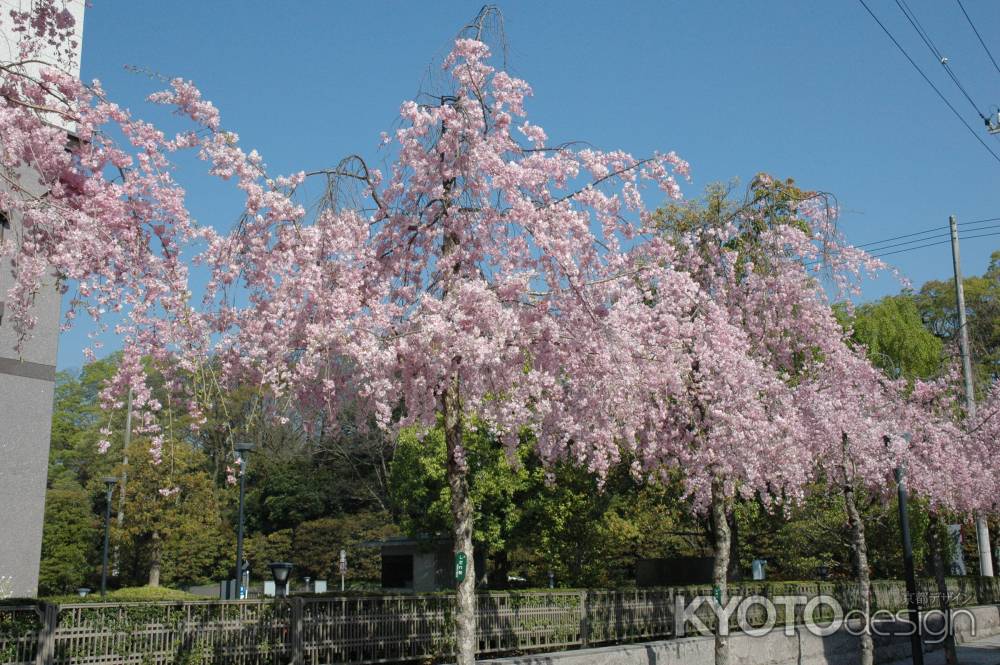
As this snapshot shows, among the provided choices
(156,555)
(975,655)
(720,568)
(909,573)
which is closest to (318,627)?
(720,568)

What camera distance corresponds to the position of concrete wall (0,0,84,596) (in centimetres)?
1992

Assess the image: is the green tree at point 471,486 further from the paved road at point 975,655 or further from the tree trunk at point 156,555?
the tree trunk at point 156,555

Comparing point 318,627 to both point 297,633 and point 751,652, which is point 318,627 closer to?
point 297,633

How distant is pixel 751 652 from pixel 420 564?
1886 centimetres

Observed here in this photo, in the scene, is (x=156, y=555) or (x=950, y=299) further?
(x=950, y=299)

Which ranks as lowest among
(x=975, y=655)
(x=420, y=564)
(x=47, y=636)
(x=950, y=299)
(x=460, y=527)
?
(x=975, y=655)

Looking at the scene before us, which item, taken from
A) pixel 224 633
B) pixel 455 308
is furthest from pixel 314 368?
pixel 224 633

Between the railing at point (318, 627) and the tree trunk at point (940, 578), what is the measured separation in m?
5.83

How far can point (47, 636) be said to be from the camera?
9078 millimetres

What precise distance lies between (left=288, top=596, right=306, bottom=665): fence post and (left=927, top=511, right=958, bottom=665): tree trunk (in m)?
13.7

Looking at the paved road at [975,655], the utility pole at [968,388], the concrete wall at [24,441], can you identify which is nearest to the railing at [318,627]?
the paved road at [975,655]

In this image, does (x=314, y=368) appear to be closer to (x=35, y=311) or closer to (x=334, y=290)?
(x=334, y=290)

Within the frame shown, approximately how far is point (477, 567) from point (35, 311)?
62.8 ft
